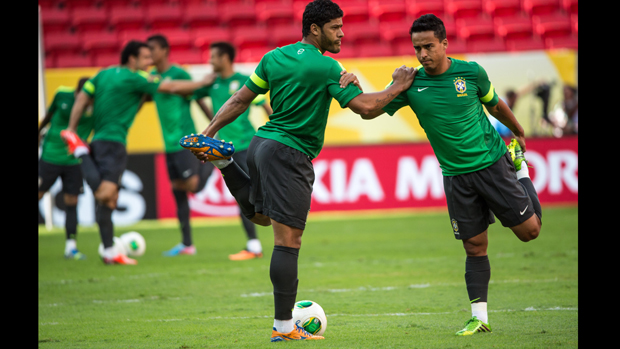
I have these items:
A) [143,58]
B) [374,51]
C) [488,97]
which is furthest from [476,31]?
[488,97]

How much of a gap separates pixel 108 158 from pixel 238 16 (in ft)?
32.2

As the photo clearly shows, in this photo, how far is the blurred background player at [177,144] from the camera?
859 cm

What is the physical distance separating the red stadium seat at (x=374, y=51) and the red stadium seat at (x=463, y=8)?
217cm

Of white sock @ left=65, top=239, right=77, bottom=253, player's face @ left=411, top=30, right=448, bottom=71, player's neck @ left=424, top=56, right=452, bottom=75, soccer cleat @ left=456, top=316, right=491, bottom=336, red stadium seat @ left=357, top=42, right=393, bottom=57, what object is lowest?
white sock @ left=65, top=239, right=77, bottom=253

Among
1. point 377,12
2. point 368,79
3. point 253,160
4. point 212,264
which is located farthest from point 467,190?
point 377,12

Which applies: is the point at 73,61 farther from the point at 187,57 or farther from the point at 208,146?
the point at 208,146

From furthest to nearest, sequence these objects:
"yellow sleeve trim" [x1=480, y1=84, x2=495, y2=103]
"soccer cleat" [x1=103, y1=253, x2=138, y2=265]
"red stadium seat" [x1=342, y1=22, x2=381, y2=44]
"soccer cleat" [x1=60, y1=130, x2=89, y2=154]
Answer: "red stadium seat" [x1=342, y1=22, x2=381, y2=44] < "soccer cleat" [x1=103, y1=253, x2=138, y2=265] < "soccer cleat" [x1=60, y1=130, x2=89, y2=154] < "yellow sleeve trim" [x1=480, y1=84, x2=495, y2=103]

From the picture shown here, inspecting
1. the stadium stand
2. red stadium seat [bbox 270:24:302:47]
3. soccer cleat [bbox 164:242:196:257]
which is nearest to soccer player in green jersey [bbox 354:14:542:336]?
soccer cleat [bbox 164:242:196:257]

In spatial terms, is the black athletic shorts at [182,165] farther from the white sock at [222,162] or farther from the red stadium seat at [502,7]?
the red stadium seat at [502,7]

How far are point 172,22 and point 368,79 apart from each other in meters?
5.83

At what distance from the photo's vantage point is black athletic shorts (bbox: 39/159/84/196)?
28.7ft

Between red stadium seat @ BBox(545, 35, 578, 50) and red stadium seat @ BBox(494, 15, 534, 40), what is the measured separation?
1.69 feet

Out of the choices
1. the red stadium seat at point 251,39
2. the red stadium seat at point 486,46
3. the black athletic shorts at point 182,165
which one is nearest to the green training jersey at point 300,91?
the black athletic shorts at point 182,165

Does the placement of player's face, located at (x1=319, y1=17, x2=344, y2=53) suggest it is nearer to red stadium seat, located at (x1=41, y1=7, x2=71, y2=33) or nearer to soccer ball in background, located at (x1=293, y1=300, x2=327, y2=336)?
soccer ball in background, located at (x1=293, y1=300, x2=327, y2=336)
